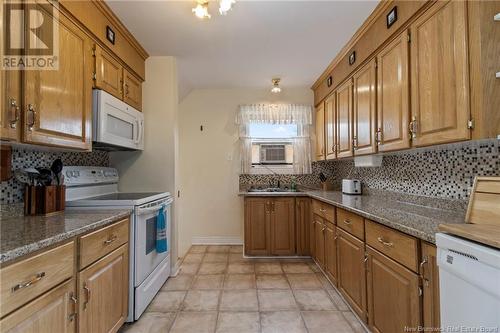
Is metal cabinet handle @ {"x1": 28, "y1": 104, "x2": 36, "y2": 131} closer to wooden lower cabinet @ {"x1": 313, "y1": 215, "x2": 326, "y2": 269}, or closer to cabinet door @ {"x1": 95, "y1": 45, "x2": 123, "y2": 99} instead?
cabinet door @ {"x1": 95, "y1": 45, "x2": 123, "y2": 99}

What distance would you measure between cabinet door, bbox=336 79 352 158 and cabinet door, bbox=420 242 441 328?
167cm

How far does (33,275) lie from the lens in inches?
39.8

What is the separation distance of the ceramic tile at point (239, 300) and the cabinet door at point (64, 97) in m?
1.71

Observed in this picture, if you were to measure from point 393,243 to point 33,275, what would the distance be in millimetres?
1709

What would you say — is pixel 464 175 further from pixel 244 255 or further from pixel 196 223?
pixel 196 223

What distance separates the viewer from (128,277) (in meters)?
1.90

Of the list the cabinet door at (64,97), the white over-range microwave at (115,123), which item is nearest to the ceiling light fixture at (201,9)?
the cabinet door at (64,97)

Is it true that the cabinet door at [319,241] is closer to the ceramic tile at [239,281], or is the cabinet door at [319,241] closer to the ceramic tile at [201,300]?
the ceramic tile at [239,281]

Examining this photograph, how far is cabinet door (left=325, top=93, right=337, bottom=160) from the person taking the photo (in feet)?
10.6

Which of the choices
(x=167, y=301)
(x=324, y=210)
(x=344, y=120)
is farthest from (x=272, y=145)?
(x=167, y=301)

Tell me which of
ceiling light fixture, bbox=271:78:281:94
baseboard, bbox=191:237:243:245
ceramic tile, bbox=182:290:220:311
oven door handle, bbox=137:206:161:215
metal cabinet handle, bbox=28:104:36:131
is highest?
ceiling light fixture, bbox=271:78:281:94

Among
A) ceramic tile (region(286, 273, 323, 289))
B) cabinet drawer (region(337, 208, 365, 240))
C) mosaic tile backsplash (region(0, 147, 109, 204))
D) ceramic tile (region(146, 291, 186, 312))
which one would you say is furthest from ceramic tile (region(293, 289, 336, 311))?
mosaic tile backsplash (region(0, 147, 109, 204))

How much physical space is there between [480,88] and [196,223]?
368cm

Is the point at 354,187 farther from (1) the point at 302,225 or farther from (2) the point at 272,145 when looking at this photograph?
(2) the point at 272,145
